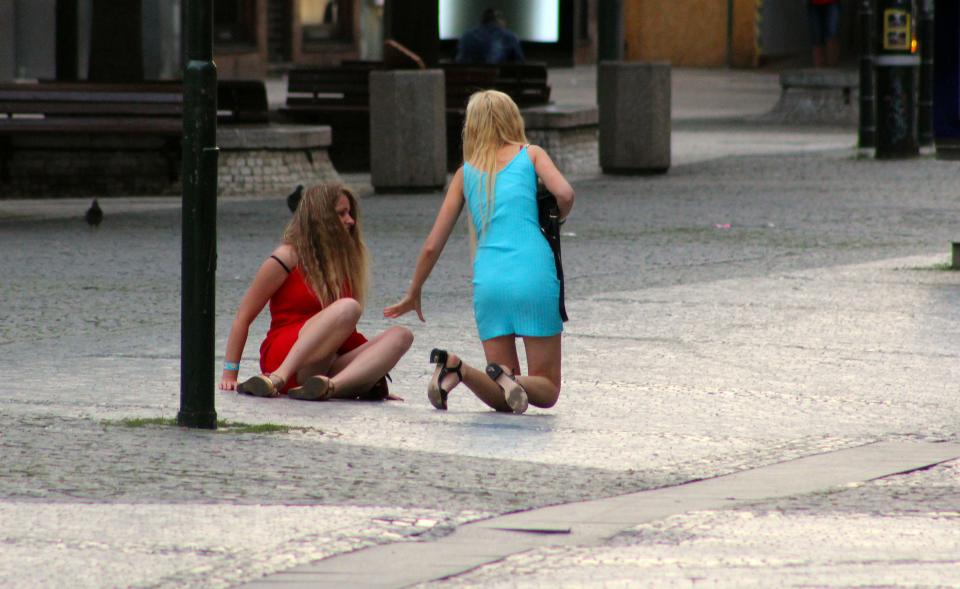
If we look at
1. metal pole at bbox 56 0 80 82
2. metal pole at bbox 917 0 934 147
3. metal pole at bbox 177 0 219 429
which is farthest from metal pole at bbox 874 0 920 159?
metal pole at bbox 177 0 219 429

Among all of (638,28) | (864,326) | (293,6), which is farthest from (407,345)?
(638,28)

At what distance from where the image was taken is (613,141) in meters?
19.9

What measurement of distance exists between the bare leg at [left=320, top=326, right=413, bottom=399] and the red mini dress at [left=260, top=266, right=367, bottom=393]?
0.18 metres

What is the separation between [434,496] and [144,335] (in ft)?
12.4

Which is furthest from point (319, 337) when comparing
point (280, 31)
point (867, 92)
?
point (280, 31)

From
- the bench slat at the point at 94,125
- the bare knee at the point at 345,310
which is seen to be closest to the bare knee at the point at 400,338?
the bare knee at the point at 345,310

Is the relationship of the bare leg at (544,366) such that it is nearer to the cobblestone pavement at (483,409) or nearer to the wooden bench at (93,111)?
the cobblestone pavement at (483,409)

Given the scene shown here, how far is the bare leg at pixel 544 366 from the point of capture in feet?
25.0

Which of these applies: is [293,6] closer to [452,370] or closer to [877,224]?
[877,224]

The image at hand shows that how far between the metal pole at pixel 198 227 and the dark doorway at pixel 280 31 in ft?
108

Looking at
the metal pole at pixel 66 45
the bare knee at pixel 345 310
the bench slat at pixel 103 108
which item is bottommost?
the bare knee at pixel 345 310

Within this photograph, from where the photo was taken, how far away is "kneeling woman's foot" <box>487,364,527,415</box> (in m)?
7.44

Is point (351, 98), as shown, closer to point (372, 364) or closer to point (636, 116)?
point (636, 116)

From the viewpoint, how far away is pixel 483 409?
782cm
